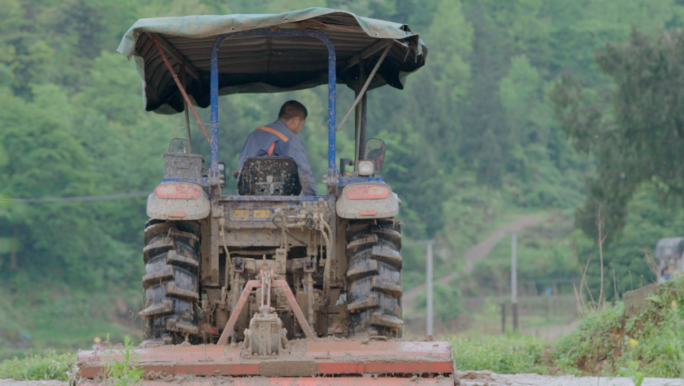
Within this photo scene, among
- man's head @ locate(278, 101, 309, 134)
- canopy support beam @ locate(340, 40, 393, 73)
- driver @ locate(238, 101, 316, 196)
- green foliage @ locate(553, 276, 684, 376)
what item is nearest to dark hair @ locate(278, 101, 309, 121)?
man's head @ locate(278, 101, 309, 134)

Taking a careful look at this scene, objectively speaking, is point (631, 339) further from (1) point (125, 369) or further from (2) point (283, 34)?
(1) point (125, 369)

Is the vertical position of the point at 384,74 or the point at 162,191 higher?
the point at 384,74

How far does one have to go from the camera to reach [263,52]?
26.7 ft

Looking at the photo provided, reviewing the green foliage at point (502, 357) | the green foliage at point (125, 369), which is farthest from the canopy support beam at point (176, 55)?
the green foliage at point (502, 357)

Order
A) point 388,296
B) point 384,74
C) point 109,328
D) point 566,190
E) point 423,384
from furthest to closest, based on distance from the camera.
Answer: point 566,190 < point 109,328 < point 384,74 < point 388,296 < point 423,384

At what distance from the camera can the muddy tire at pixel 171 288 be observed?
255 inches

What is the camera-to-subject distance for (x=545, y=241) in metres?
64.8

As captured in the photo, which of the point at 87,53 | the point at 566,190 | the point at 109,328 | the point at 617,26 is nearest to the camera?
the point at 109,328

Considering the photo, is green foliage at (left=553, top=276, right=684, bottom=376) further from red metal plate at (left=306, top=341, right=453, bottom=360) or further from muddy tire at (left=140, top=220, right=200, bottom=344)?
muddy tire at (left=140, top=220, right=200, bottom=344)

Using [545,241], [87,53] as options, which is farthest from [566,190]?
[87,53]

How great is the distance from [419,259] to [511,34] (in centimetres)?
3742

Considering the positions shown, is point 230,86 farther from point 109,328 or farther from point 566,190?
point 566,190

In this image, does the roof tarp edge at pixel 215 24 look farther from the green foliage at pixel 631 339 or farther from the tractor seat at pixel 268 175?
the green foliage at pixel 631 339

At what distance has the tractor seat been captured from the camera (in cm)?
725
